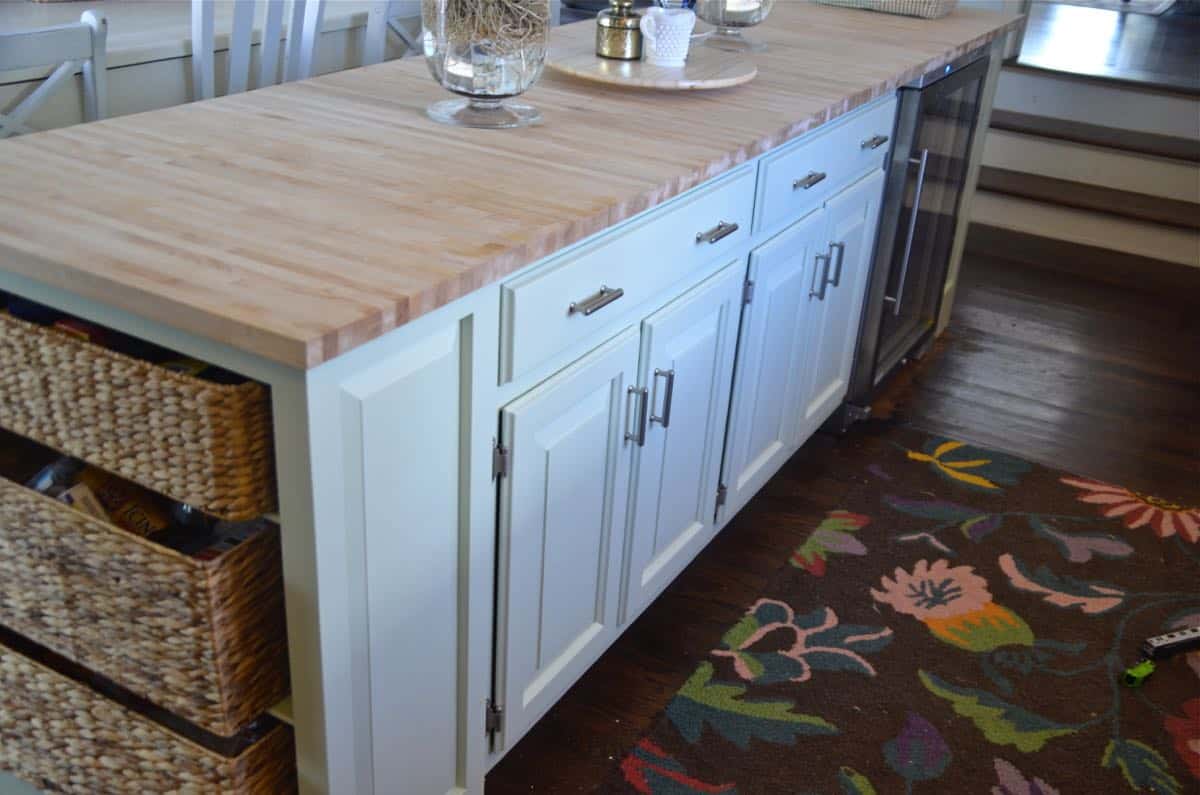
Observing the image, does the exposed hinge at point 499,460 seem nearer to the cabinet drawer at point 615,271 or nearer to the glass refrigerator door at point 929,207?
the cabinet drawer at point 615,271

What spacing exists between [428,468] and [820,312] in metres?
1.32

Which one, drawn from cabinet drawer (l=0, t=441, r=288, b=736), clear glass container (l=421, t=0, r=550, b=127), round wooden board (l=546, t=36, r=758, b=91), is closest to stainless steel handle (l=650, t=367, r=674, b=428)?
clear glass container (l=421, t=0, r=550, b=127)

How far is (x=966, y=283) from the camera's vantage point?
12.8 feet

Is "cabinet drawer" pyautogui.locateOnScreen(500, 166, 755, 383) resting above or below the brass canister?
below

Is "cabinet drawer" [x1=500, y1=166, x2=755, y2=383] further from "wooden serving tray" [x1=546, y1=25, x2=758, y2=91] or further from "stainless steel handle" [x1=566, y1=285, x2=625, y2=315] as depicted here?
"wooden serving tray" [x1=546, y1=25, x2=758, y2=91]

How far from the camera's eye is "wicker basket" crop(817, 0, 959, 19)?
9.59 feet

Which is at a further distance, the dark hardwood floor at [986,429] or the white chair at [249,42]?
the white chair at [249,42]

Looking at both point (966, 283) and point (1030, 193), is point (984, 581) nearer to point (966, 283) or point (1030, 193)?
point (966, 283)

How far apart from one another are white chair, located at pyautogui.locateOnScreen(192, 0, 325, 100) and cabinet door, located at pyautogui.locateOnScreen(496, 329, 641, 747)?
173cm

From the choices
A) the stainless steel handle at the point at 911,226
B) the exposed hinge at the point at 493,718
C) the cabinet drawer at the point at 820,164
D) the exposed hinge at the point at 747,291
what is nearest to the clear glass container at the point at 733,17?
the cabinet drawer at the point at 820,164

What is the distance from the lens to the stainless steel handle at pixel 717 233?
1734mm

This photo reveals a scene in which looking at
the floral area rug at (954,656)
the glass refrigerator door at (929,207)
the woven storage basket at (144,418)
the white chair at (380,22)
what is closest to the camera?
the woven storage basket at (144,418)

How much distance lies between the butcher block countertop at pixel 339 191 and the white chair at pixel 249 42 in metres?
0.92

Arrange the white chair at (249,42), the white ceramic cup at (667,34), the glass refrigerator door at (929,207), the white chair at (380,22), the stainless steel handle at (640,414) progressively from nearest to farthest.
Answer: the stainless steel handle at (640,414)
the white ceramic cup at (667,34)
the glass refrigerator door at (929,207)
the white chair at (249,42)
the white chair at (380,22)
